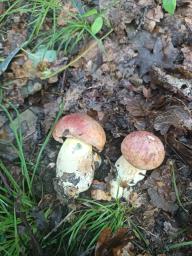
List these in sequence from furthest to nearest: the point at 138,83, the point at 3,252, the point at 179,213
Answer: the point at 138,83
the point at 179,213
the point at 3,252

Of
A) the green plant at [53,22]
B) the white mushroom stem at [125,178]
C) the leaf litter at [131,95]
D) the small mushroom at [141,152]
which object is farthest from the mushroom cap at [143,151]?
the green plant at [53,22]

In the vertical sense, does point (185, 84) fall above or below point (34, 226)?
above

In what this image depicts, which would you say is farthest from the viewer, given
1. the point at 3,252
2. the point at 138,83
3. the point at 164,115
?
the point at 138,83

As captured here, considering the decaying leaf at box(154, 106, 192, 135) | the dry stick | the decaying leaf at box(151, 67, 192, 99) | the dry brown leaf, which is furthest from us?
the dry brown leaf

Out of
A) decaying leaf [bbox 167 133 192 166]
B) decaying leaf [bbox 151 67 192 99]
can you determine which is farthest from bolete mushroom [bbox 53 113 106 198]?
decaying leaf [bbox 151 67 192 99]

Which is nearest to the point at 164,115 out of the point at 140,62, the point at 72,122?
the point at 140,62

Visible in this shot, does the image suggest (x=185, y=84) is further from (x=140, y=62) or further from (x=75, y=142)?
(x=75, y=142)

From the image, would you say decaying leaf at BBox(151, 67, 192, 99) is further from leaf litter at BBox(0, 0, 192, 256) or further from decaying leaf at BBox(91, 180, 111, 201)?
decaying leaf at BBox(91, 180, 111, 201)
